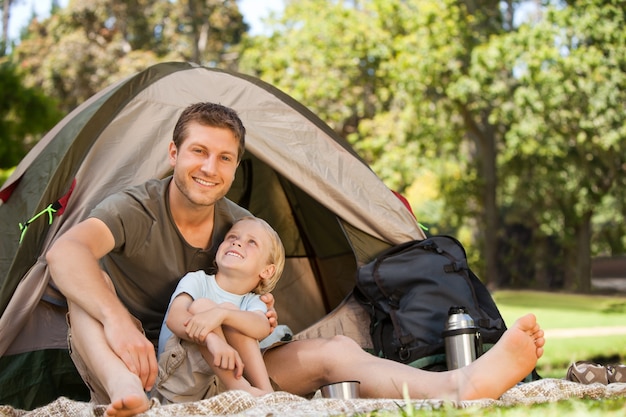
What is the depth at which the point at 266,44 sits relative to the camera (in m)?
14.4

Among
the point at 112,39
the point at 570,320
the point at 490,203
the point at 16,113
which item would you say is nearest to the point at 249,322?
the point at 570,320

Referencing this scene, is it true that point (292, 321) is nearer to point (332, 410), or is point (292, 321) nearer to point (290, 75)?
point (332, 410)

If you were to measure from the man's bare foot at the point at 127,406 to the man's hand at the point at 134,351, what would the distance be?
0.18 meters

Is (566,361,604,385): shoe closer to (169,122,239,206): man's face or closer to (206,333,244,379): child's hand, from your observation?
(206,333,244,379): child's hand

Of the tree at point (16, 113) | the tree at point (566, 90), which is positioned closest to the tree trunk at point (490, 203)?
the tree at point (566, 90)

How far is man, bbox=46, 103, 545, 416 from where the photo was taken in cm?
207

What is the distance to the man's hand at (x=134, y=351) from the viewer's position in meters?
2.02

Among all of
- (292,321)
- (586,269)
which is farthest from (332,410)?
(586,269)

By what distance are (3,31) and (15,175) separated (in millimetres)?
21921

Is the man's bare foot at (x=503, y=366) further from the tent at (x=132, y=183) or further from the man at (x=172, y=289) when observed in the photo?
the tent at (x=132, y=183)

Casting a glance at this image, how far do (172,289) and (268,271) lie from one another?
34cm

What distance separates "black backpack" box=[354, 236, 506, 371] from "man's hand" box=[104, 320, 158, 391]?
108cm

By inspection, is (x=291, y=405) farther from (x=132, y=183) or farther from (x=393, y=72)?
(x=393, y=72)

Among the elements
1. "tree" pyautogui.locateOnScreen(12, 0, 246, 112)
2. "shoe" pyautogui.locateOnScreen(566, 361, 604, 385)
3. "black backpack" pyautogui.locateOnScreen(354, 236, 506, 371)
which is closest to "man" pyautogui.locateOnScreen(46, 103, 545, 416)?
"shoe" pyautogui.locateOnScreen(566, 361, 604, 385)
